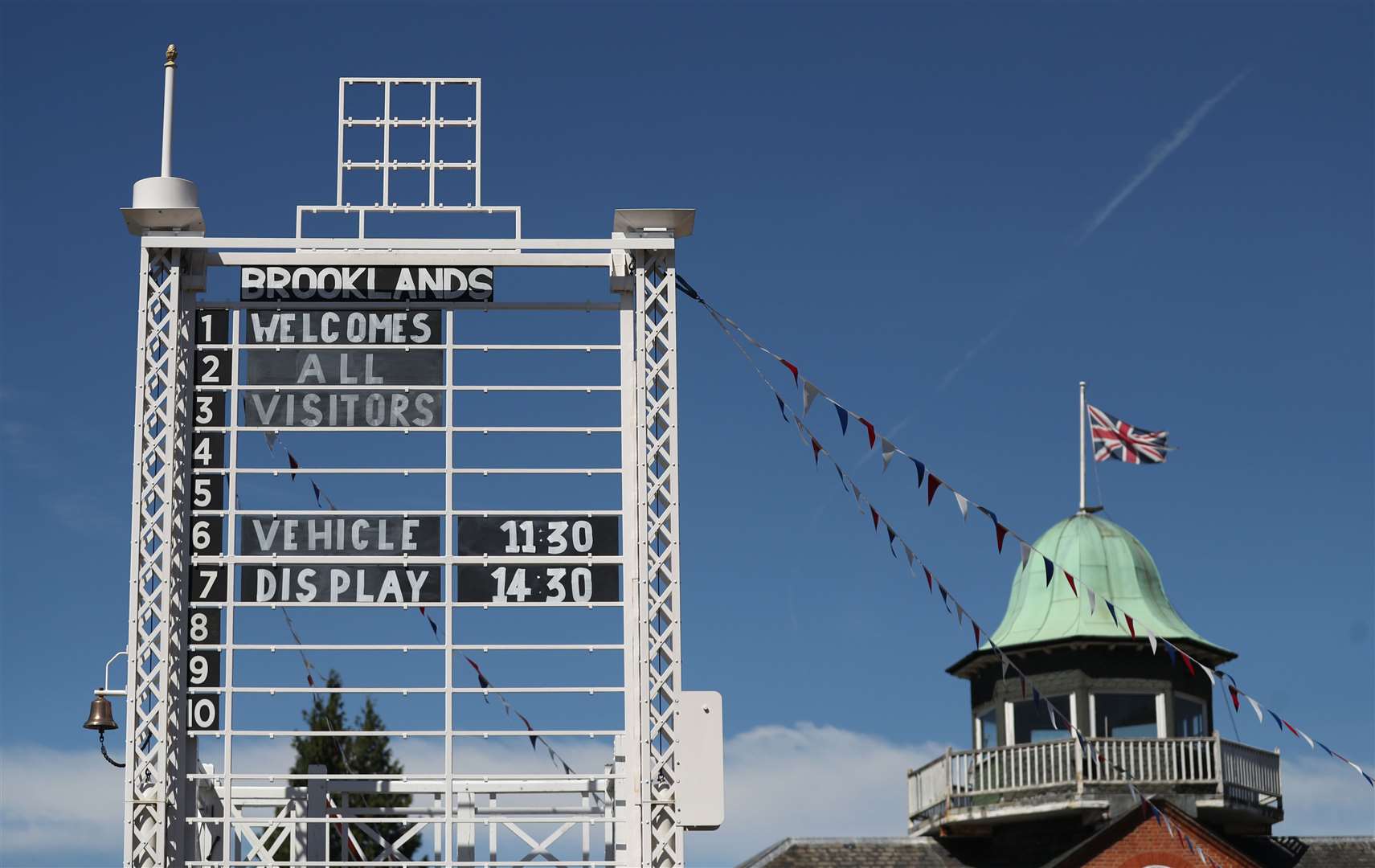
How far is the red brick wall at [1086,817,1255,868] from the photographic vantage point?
38.7 metres

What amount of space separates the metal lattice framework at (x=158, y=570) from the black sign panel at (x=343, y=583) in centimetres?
79

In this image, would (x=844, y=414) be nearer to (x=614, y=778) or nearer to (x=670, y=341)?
(x=670, y=341)

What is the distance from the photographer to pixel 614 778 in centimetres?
2212

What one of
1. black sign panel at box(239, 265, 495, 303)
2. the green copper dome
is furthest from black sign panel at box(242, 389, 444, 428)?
the green copper dome

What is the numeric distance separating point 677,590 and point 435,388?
330 centimetres

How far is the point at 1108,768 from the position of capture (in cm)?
3909

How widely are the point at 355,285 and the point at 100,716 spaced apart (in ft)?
16.6

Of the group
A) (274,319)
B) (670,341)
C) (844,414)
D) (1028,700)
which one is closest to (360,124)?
(274,319)

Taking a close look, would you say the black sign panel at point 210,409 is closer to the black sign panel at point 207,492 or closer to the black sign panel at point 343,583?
the black sign panel at point 207,492

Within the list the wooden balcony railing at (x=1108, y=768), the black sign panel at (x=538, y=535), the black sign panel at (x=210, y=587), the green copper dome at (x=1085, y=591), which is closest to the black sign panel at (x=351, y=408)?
the black sign panel at (x=538, y=535)

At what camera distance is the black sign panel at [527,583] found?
21.7 meters

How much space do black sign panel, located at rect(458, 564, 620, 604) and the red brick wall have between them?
64.1 ft

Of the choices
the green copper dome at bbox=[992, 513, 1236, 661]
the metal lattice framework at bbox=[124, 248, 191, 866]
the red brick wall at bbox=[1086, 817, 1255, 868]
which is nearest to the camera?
the metal lattice framework at bbox=[124, 248, 191, 866]

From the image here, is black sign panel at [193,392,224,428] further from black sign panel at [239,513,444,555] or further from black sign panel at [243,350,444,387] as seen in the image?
black sign panel at [239,513,444,555]
